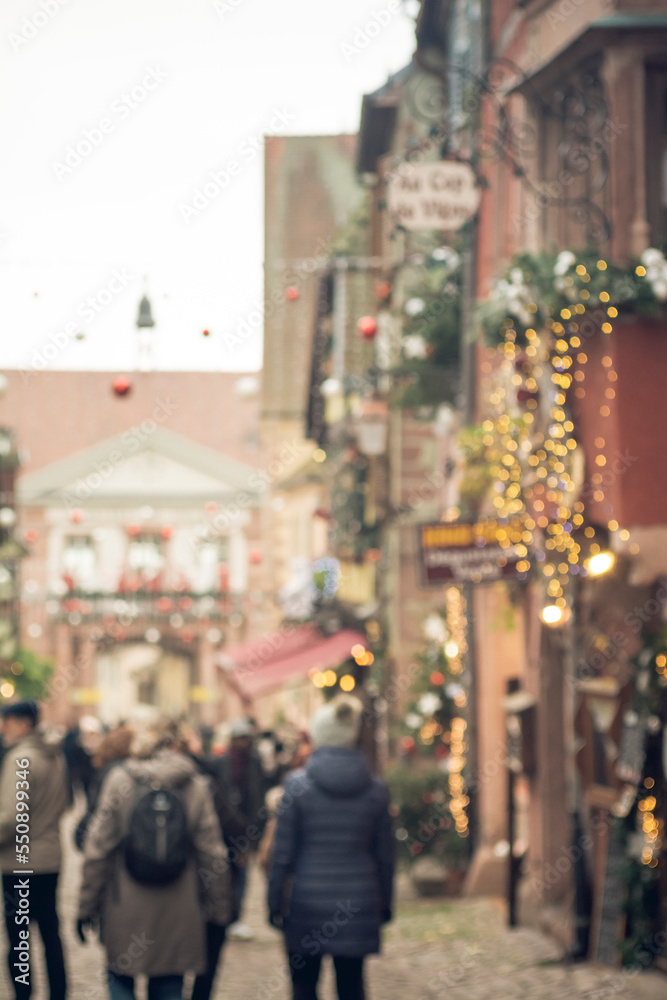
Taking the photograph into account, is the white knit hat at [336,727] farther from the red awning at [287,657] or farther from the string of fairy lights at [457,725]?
the red awning at [287,657]

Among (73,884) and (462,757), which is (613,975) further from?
(73,884)

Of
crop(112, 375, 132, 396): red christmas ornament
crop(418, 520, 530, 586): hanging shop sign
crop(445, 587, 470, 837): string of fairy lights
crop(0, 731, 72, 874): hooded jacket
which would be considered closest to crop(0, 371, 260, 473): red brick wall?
crop(445, 587, 470, 837): string of fairy lights

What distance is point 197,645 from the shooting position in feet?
189

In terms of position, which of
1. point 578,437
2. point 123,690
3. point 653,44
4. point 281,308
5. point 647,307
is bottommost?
point 123,690

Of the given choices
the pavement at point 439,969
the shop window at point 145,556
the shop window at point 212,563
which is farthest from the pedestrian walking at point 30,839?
the shop window at point 145,556

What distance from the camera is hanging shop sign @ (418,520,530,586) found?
10.7m

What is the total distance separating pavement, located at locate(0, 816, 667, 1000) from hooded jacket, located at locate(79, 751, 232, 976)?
223 centimetres

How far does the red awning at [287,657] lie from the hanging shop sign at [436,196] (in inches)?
303

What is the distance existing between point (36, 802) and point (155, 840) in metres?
1.58

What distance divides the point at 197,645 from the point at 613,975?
4910cm

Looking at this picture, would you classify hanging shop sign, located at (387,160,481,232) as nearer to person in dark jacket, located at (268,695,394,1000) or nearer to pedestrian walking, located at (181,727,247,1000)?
pedestrian walking, located at (181,727,247,1000)

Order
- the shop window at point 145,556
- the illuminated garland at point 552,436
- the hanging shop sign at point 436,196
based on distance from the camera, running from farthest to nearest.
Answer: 1. the shop window at point 145,556
2. the hanging shop sign at point 436,196
3. the illuminated garland at point 552,436

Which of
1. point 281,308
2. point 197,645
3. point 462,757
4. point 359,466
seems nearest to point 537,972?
point 462,757

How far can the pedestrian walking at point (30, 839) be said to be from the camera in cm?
768
